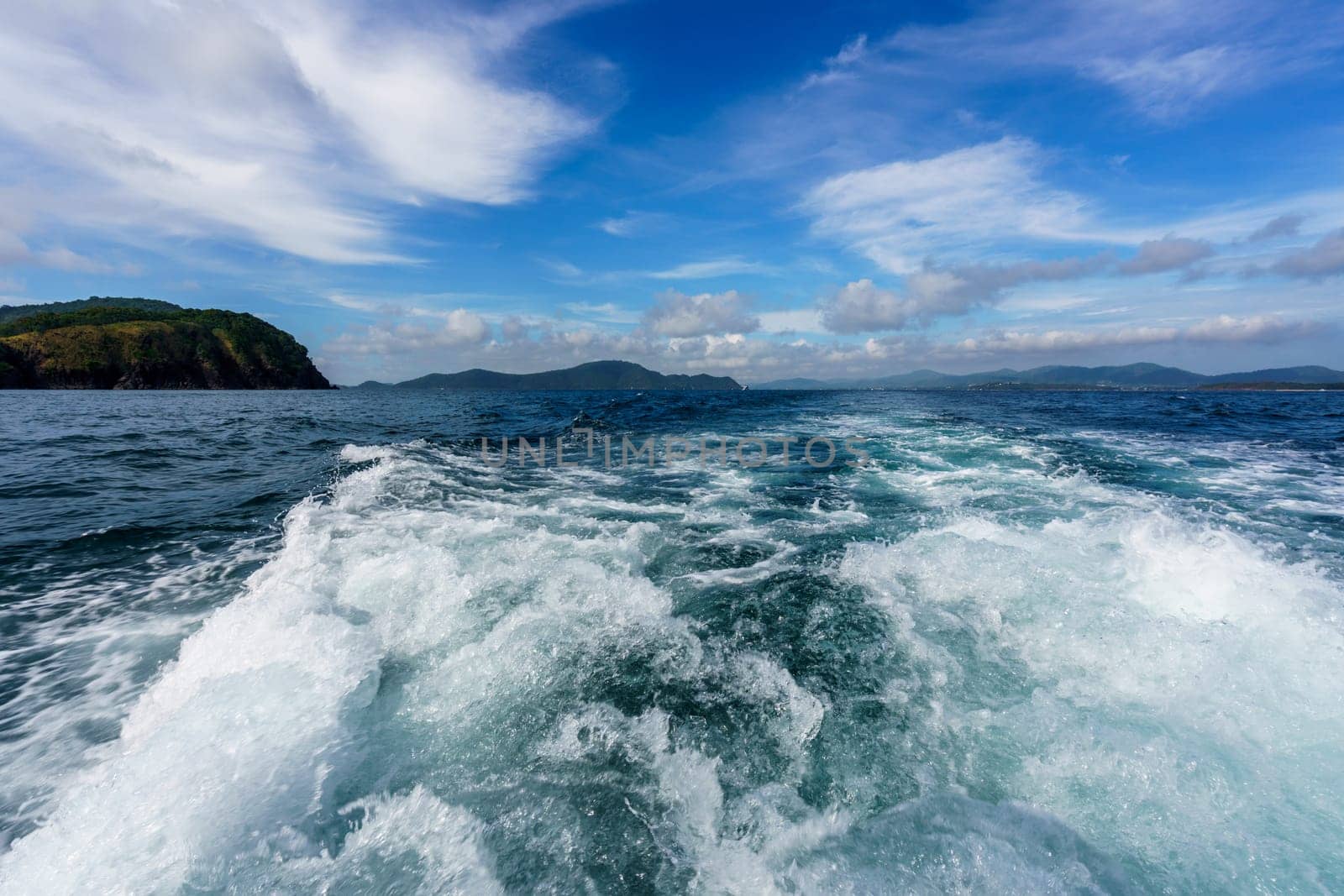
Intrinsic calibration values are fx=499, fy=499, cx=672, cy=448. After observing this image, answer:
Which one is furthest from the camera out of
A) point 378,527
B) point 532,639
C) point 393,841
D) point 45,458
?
point 45,458

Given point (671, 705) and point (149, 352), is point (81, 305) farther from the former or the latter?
point (671, 705)

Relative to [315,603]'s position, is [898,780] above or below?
below

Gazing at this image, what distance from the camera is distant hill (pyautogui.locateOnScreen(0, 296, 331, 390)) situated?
87.9 metres

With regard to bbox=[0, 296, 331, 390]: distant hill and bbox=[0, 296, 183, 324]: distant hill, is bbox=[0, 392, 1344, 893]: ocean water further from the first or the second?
bbox=[0, 296, 183, 324]: distant hill

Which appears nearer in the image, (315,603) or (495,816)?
(495,816)

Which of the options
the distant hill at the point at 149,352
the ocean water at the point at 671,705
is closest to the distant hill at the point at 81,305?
the distant hill at the point at 149,352

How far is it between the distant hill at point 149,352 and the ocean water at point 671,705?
127m

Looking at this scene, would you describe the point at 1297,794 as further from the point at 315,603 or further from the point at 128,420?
the point at 128,420

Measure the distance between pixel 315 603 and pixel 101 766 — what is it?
6.36ft

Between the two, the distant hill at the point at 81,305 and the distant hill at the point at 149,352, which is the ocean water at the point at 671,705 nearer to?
the distant hill at the point at 149,352

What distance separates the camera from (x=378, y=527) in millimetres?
8078

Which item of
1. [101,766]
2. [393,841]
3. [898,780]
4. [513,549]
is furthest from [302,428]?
[898,780]

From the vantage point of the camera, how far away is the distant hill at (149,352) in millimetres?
87875

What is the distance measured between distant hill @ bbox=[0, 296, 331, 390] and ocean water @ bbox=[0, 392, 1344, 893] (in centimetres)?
12668
